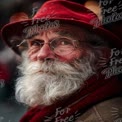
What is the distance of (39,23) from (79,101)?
317 mm

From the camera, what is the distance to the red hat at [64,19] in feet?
4.91

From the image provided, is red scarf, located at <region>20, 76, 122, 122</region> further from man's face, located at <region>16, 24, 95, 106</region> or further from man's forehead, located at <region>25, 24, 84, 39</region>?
man's forehead, located at <region>25, 24, 84, 39</region>

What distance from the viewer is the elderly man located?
1496mm

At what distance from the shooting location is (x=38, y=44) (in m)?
1.55

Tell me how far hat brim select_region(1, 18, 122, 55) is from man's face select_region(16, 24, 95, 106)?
0.12 feet

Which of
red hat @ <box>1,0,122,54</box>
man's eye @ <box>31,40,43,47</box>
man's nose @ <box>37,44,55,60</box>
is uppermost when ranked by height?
red hat @ <box>1,0,122,54</box>

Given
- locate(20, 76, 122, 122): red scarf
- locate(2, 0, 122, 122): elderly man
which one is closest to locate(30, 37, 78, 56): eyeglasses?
locate(2, 0, 122, 122): elderly man

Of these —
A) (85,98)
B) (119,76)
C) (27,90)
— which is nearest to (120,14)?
(119,76)

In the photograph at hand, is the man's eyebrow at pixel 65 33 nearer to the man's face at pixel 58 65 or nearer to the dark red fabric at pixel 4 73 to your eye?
the man's face at pixel 58 65

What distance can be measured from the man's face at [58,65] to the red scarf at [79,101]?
2 centimetres

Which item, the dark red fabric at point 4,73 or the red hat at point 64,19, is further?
the dark red fabric at point 4,73

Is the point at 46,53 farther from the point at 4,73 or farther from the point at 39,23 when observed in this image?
the point at 4,73

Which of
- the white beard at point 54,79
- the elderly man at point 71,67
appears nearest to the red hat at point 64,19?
the elderly man at point 71,67

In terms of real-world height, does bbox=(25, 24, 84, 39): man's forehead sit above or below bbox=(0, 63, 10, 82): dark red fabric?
above
